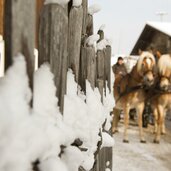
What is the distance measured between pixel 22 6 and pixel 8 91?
218 mm

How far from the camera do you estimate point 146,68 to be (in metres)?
8.30

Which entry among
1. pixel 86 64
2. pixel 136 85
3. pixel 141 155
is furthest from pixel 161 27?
pixel 86 64

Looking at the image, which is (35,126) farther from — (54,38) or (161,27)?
(161,27)

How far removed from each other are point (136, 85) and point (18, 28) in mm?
7888

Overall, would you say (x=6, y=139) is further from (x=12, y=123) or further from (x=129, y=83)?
(x=129, y=83)

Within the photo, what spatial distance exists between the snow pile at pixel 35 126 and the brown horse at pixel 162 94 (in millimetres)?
7077

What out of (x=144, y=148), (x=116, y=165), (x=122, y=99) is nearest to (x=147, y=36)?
(x=122, y=99)

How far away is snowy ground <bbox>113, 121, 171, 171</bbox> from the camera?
20.4ft

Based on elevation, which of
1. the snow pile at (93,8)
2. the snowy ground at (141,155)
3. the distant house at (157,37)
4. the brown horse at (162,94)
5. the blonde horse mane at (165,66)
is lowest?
the snowy ground at (141,155)

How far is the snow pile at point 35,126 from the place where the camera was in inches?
36.9

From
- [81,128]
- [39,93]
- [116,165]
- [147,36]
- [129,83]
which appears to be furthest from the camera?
[147,36]

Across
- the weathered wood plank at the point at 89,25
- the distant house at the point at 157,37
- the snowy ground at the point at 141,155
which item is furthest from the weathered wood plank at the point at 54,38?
the distant house at the point at 157,37

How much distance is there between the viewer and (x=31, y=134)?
38.5 inches

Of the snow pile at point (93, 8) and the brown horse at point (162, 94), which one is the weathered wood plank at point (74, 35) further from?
the brown horse at point (162, 94)
